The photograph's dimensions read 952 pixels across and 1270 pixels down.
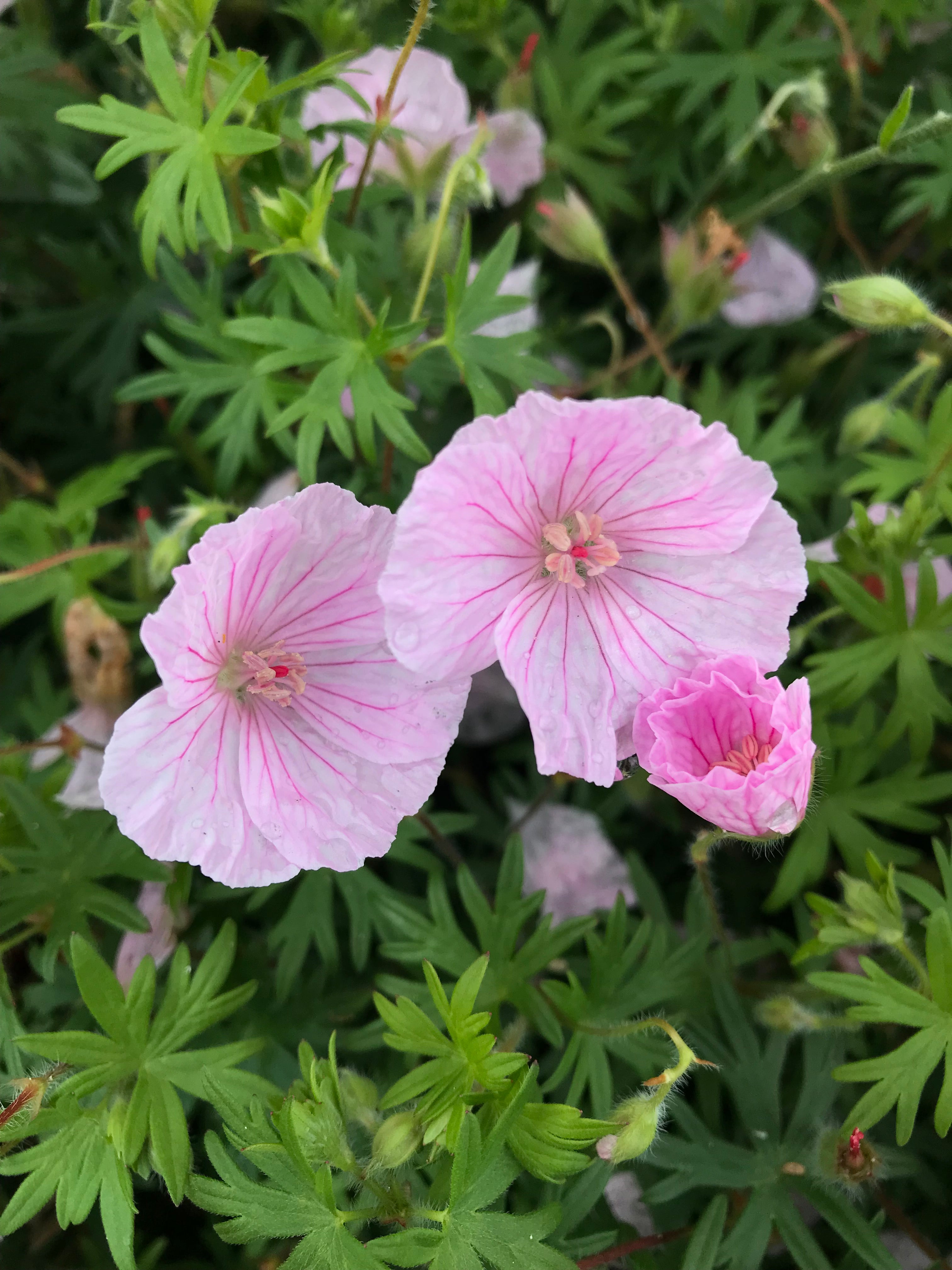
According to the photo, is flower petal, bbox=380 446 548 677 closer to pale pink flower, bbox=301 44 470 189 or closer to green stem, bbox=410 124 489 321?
green stem, bbox=410 124 489 321

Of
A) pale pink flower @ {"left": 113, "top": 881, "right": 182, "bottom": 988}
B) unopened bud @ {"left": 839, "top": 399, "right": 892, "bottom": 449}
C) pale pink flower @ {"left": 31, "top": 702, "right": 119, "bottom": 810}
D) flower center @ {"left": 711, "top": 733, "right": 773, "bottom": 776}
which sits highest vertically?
unopened bud @ {"left": 839, "top": 399, "right": 892, "bottom": 449}

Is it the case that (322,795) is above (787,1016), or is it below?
above

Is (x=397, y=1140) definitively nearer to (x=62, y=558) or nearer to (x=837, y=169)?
(x=62, y=558)

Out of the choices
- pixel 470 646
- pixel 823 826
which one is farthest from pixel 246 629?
pixel 823 826

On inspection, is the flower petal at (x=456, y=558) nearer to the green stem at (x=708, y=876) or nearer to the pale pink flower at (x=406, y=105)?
the green stem at (x=708, y=876)

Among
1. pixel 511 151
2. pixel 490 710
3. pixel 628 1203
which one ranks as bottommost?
pixel 628 1203

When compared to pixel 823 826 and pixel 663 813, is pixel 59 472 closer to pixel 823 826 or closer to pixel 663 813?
pixel 663 813

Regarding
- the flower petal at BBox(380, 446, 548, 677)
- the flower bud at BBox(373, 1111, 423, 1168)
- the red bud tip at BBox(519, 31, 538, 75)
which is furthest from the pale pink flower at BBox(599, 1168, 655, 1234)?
the red bud tip at BBox(519, 31, 538, 75)

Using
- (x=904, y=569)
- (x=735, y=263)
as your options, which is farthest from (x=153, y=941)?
(x=735, y=263)
